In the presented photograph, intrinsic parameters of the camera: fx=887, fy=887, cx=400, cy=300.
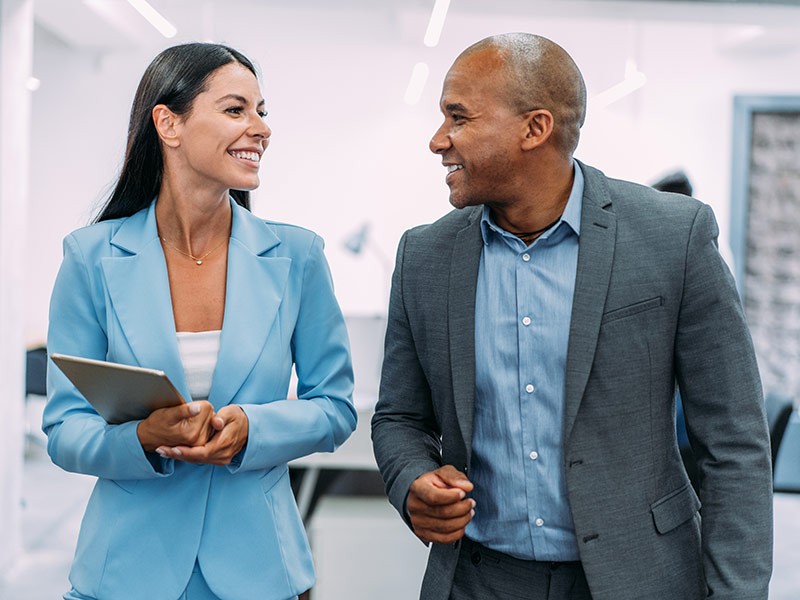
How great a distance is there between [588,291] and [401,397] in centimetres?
39

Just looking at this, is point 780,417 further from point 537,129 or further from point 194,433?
point 194,433

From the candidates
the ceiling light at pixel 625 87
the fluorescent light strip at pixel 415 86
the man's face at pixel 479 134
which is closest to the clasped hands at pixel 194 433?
the man's face at pixel 479 134

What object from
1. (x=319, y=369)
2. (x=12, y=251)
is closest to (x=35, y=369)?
(x=12, y=251)

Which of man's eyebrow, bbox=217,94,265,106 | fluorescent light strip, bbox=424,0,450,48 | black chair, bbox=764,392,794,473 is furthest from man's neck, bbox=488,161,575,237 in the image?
fluorescent light strip, bbox=424,0,450,48

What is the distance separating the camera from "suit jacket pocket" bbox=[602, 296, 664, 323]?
1.37 meters

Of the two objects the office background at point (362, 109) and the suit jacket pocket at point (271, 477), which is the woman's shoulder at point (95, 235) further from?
the office background at point (362, 109)

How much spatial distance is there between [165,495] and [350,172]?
240 inches

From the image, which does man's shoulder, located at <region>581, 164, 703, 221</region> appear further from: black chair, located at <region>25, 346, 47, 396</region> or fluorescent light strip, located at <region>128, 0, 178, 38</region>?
black chair, located at <region>25, 346, 47, 396</region>

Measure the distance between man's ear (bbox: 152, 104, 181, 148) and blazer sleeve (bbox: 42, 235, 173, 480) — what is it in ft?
0.77

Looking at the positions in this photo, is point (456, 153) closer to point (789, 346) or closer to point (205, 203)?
point (205, 203)

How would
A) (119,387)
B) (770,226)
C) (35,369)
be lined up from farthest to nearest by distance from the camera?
(770,226) < (35,369) < (119,387)

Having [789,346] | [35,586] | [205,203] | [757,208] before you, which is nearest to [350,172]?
[757,208]

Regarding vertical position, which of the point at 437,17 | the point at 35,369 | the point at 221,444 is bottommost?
the point at 35,369

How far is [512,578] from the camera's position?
1.42 metres
